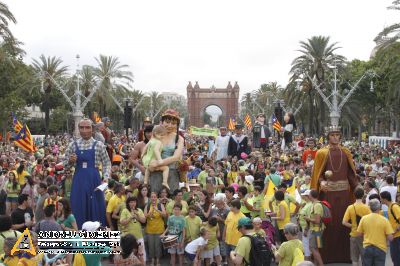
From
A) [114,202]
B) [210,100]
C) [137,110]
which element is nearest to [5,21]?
[114,202]

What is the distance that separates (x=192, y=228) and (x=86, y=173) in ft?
6.66

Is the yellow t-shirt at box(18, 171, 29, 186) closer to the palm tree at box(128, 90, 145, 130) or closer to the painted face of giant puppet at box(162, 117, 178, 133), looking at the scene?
the painted face of giant puppet at box(162, 117, 178, 133)

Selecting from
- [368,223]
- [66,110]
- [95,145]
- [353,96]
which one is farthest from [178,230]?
[66,110]

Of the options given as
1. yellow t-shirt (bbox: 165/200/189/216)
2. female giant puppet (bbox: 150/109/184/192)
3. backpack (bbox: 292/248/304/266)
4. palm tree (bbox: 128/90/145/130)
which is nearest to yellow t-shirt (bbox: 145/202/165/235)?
yellow t-shirt (bbox: 165/200/189/216)

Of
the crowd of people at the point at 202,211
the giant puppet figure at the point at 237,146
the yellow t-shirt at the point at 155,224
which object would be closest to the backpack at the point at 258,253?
the crowd of people at the point at 202,211

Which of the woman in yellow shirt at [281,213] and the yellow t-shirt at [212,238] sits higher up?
the woman in yellow shirt at [281,213]

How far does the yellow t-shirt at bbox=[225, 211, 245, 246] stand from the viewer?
30.6 ft

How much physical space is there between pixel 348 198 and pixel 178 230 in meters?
3.19

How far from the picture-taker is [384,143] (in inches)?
1602

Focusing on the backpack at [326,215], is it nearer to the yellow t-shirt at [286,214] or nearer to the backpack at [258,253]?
the yellow t-shirt at [286,214]

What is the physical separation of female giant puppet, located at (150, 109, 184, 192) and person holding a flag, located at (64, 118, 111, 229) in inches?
91.1

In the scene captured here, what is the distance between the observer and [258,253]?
7.20 meters

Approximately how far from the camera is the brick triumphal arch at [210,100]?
4658 inches

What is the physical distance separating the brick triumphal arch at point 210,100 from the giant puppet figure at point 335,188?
106 m
